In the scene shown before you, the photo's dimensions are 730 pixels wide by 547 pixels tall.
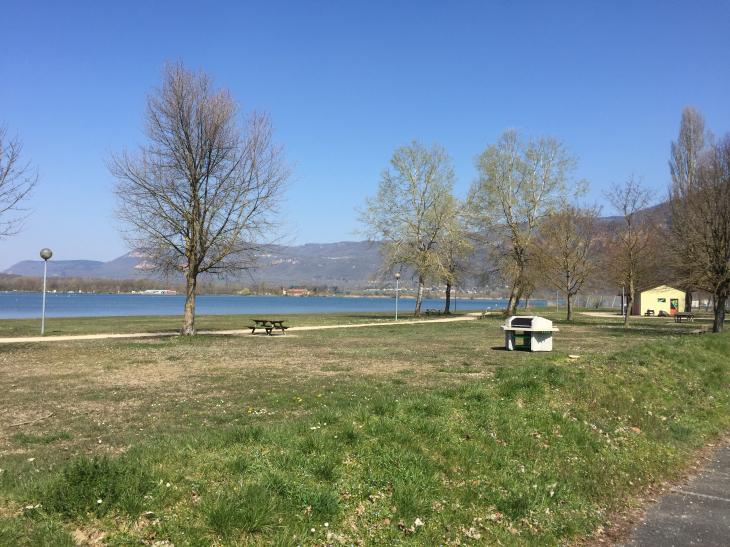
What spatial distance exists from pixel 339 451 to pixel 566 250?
40033 mm

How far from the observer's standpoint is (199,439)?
253 inches

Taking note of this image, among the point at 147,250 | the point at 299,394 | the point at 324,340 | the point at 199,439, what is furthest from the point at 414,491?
the point at 147,250

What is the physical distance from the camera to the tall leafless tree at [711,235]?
1041 inches

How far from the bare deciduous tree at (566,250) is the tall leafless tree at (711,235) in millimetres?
13438

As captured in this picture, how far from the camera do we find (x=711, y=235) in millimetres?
27062

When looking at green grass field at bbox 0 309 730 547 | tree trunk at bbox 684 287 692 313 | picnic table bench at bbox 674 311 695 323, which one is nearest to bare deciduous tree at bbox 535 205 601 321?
picnic table bench at bbox 674 311 695 323

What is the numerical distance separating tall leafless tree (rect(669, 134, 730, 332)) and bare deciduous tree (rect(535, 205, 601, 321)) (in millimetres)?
13438

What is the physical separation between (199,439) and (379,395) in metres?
4.53

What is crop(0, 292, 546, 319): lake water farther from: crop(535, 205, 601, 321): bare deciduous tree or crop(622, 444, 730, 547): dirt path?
crop(622, 444, 730, 547): dirt path

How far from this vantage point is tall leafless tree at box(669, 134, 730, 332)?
26453 millimetres

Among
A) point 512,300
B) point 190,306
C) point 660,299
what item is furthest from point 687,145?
point 190,306

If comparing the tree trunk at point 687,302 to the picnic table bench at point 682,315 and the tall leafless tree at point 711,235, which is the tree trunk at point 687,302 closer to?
Answer: the picnic table bench at point 682,315

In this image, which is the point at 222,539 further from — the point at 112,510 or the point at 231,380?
the point at 231,380

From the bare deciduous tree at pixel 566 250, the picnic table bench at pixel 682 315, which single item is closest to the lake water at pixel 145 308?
the bare deciduous tree at pixel 566 250
